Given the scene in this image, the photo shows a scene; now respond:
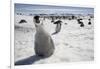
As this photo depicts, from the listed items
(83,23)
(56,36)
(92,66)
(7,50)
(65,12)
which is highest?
(65,12)

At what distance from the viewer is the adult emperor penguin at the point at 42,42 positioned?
1.83m

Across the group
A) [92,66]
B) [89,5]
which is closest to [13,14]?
[89,5]

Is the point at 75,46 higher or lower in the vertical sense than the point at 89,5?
lower

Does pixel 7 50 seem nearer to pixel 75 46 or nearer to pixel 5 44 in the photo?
pixel 5 44

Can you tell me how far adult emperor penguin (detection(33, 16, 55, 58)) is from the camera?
1829mm

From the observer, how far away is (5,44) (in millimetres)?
1715

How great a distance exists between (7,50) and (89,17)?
3.46 ft

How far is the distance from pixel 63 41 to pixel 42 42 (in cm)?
25

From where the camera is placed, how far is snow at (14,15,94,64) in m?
1.77

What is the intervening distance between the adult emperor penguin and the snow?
41mm

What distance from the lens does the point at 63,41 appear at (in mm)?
1922

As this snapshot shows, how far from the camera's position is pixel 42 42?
1.85 metres

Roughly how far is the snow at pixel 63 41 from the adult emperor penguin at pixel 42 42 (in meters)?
0.04

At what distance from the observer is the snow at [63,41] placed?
1.77 metres
